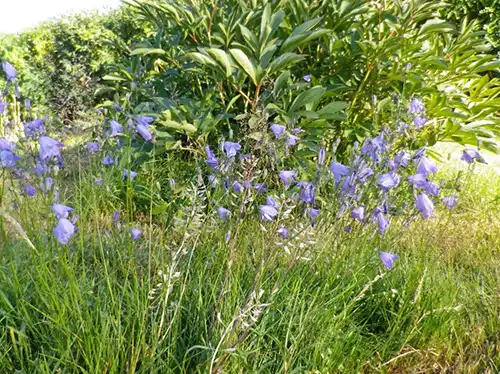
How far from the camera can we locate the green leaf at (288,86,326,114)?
292cm

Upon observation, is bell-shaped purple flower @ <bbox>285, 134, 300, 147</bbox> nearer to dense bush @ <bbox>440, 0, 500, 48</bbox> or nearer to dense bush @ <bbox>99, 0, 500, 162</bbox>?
dense bush @ <bbox>99, 0, 500, 162</bbox>

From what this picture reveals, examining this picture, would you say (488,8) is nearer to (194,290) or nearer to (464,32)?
(464,32)

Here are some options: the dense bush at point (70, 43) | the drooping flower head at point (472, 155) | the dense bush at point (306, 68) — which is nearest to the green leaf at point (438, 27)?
the dense bush at point (306, 68)

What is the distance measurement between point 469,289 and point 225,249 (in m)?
1.20

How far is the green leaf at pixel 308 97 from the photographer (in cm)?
292

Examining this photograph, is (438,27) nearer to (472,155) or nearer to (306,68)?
(306,68)

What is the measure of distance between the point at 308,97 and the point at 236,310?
64.4 inches

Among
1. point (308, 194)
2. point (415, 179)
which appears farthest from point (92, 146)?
point (415, 179)

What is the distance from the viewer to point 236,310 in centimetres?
162

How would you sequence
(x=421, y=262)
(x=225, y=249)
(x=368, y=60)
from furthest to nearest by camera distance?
(x=368, y=60) < (x=421, y=262) < (x=225, y=249)

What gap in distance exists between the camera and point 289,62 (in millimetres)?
2846

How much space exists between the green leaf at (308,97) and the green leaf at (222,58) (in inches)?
16.3

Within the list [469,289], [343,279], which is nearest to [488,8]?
[469,289]

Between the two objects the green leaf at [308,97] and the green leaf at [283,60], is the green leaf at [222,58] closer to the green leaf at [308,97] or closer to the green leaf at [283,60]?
the green leaf at [283,60]
